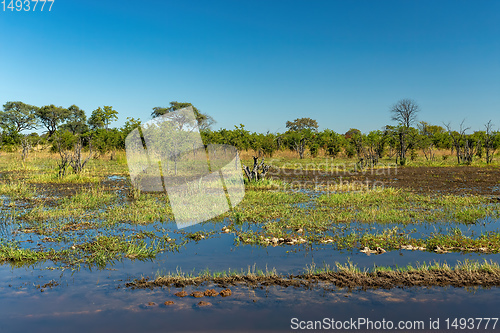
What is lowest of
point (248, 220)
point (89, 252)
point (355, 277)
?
point (355, 277)

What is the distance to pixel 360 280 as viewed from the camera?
5730 millimetres

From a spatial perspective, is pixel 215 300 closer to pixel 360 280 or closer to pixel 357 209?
pixel 360 280

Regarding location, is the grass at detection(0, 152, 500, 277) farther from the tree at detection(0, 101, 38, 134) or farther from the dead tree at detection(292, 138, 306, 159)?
the tree at detection(0, 101, 38, 134)

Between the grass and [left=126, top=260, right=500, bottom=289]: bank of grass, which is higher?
the grass

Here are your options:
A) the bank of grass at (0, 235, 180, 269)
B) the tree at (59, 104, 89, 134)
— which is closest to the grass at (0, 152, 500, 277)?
the bank of grass at (0, 235, 180, 269)

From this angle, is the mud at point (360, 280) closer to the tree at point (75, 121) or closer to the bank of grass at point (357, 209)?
the bank of grass at point (357, 209)

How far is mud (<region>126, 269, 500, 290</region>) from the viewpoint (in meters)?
5.68

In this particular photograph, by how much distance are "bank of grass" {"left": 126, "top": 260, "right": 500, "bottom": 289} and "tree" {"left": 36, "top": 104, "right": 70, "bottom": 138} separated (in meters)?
56.5

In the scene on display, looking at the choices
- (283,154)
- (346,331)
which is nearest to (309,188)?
(346,331)

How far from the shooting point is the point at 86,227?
29.9 feet

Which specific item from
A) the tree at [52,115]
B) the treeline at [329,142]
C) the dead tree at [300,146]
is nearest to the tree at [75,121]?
the tree at [52,115]

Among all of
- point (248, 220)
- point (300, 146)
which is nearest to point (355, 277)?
point (248, 220)

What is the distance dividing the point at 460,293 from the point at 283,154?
37.8 meters

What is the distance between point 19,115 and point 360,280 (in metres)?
60.0
